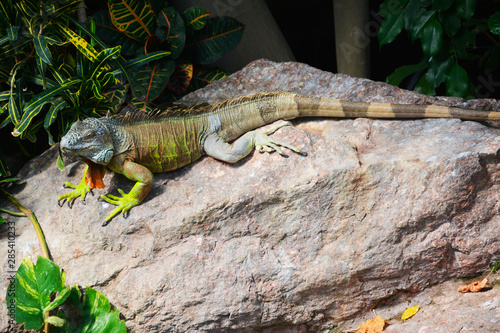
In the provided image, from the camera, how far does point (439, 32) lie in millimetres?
3727

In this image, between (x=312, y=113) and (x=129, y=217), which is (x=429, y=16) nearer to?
(x=312, y=113)

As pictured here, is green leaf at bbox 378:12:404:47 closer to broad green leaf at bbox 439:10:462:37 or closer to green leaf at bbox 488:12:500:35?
broad green leaf at bbox 439:10:462:37

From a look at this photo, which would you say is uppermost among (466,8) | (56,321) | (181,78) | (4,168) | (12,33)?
(12,33)

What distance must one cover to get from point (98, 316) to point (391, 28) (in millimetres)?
3301

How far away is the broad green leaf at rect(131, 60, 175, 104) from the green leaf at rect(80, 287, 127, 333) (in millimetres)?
1845

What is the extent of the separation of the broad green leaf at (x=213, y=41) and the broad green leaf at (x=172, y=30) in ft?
0.62

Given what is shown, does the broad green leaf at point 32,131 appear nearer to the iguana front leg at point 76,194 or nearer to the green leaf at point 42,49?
the green leaf at point 42,49

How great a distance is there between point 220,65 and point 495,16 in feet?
8.62

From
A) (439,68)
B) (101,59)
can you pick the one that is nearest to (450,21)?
(439,68)

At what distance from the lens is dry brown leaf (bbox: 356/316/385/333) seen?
109 inches

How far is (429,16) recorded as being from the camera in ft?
12.3

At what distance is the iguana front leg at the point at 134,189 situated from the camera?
3.01 m

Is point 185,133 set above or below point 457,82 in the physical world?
above

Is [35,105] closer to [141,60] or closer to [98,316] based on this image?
[141,60]
